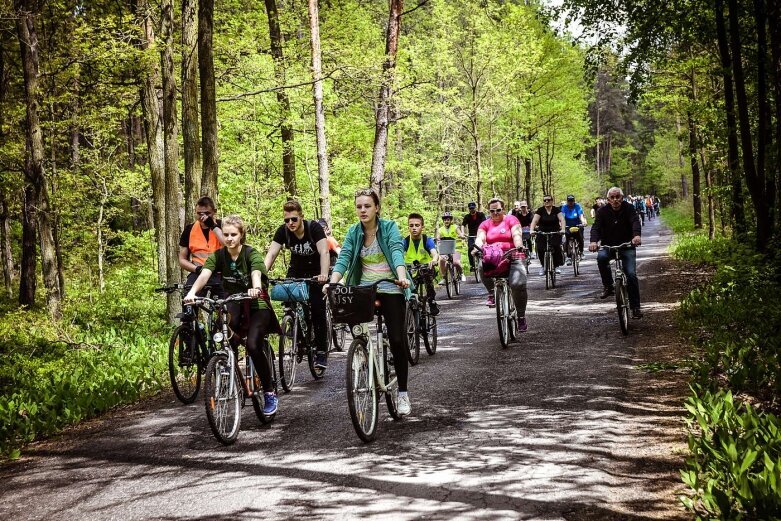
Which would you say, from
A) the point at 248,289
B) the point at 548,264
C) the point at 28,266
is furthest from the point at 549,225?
the point at 28,266

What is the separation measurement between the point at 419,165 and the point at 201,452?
22156mm

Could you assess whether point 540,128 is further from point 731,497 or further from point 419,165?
point 731,497

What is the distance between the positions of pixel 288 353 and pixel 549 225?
421 inches

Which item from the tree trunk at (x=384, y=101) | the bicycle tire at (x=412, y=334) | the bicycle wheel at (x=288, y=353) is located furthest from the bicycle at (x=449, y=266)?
the bicycle wheel at (x=288, y=353)

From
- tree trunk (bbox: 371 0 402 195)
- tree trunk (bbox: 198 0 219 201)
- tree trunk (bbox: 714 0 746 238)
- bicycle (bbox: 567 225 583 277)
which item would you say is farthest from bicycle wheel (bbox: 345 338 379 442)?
bicycle (bbox: 567 225 583 277)

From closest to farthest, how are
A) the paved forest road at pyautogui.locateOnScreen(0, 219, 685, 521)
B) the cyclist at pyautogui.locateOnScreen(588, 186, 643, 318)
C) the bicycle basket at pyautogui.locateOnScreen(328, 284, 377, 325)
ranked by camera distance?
the paved forest road at pyautogui.locateOnScreen(0, 219, 685, 521), the bicycle basket at pyautogui.locateOnScreen(328, 284, 377, 325), the cyclist at pyautogui.locateOnScreen(588, 186, 643, 318)

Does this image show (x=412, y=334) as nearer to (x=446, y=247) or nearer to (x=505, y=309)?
(x=505, y=309)

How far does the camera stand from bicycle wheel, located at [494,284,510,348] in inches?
391

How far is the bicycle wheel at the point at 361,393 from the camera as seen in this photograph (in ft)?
18.8

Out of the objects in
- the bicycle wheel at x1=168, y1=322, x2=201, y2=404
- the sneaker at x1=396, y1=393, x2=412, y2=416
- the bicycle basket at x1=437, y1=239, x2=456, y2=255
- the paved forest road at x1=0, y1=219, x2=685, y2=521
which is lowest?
the paved forest road at x1=0, y1=219, x2=685, y2=521

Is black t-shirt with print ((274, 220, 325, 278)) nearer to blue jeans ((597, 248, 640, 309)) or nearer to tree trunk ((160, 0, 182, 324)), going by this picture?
blue jeans ((597, 248, 640, 309))

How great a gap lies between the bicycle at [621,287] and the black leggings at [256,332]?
5.68 metres

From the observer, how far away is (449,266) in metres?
17.2

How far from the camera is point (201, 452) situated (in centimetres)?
614
